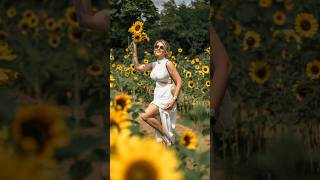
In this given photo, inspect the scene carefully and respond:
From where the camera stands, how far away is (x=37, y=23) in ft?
1.51

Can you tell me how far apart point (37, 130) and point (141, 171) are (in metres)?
0.05

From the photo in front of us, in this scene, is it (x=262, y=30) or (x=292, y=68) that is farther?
(x=292, y=68)

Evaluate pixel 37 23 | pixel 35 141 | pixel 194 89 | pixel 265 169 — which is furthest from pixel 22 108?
pixel 194 89

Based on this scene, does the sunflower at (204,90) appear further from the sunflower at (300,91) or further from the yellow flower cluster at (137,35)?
the yellow flower cluster at (137,35)

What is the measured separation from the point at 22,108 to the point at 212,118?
0.46 m

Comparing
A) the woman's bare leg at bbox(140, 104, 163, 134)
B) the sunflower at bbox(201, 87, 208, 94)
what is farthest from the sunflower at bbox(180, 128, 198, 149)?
the sunflower at bbox(201, 87, 208, 94)

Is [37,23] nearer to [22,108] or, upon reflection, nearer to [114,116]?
[114,116]

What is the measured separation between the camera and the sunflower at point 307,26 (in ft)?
5.12

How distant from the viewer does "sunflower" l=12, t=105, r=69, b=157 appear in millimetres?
150

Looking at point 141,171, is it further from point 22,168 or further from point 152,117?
point 152,117

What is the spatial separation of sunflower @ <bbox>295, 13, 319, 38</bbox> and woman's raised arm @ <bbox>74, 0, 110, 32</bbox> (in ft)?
4.32

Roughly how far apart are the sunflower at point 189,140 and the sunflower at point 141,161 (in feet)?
1.04

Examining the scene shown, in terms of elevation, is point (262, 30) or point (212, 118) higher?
point (262, 30)

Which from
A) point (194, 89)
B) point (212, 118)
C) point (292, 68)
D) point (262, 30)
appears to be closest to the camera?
point (212, 118)
